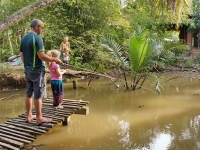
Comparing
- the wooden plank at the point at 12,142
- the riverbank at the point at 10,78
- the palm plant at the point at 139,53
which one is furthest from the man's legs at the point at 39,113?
the riverbank at the point at 10,78

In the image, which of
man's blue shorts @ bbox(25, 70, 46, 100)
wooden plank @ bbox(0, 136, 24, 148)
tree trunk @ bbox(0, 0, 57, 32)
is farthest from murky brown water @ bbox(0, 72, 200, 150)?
tree trunk @ bbox(0, 0, 57, 32)

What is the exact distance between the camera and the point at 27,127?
458 cm

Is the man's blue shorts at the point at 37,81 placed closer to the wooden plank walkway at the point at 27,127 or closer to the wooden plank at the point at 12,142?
the wooden plank walkway at the point at 27,127

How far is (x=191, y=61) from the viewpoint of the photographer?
1627cm

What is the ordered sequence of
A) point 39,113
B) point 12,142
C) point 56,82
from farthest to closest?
point 56,82 → point 39,113 → point 12,142

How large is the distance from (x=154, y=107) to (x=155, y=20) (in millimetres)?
12142

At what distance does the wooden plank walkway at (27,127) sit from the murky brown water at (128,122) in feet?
1.45

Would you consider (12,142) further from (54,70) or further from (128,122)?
(128,122)

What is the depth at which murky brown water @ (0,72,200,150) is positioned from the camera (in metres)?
4.96

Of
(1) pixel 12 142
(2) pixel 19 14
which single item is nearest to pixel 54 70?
(1) pixel 12 142

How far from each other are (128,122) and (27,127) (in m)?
2.52

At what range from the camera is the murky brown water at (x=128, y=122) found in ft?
16.3

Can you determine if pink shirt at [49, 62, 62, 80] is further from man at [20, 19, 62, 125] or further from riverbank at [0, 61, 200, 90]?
riverbank at [0, 61, 200, 90]

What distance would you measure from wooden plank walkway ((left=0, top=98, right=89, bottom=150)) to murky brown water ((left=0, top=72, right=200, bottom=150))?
0.44 meters
